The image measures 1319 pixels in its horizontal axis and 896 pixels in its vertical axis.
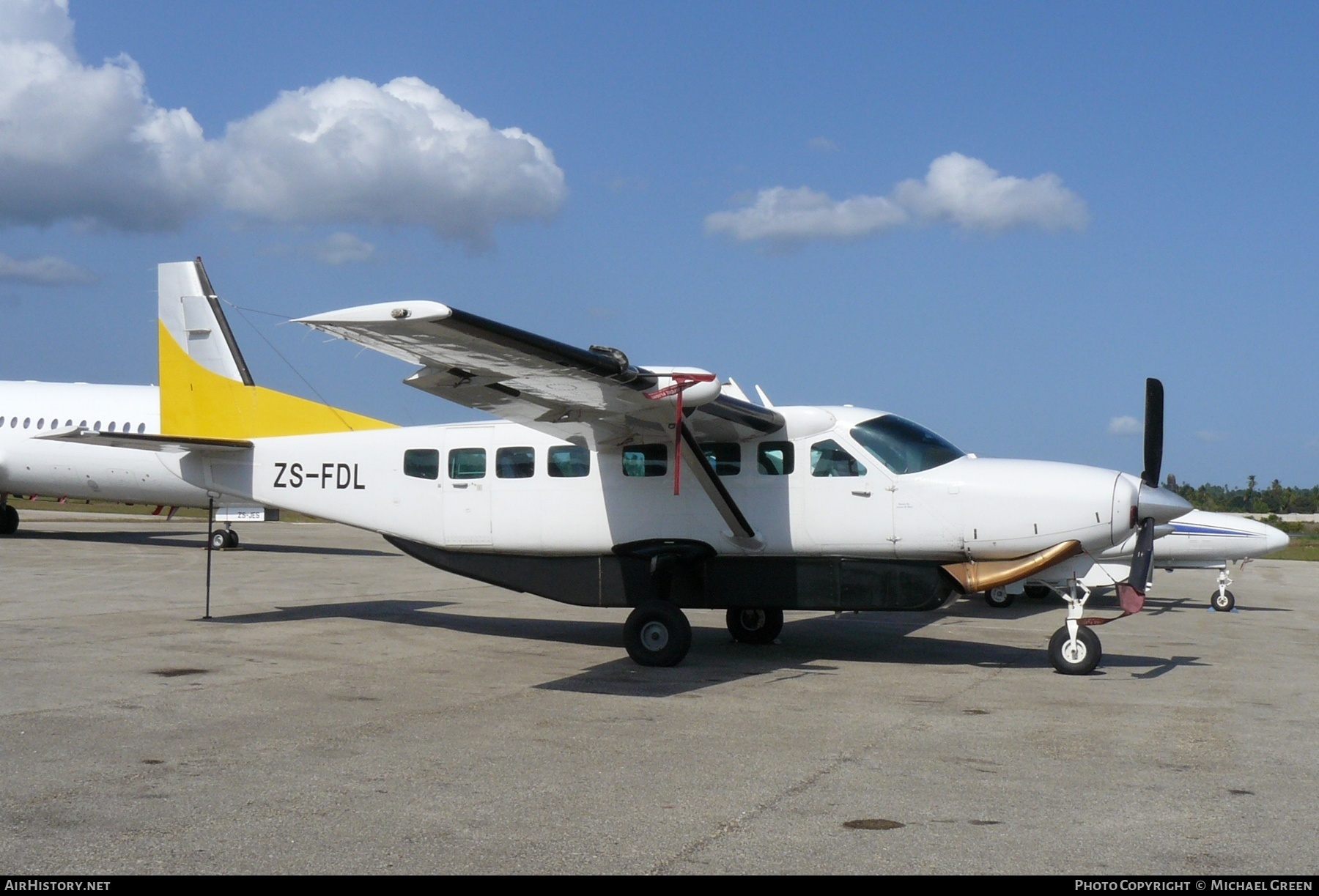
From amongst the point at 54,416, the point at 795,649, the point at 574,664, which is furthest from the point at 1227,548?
the point at 54,416

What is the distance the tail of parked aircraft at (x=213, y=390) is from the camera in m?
14.3

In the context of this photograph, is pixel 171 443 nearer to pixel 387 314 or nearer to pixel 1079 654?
pixel 387 314

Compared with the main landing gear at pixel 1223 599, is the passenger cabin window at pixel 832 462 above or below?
above

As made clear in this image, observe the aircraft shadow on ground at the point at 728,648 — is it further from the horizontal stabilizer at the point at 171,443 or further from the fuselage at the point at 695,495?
the horizontal stabilizer at the point at 171,443

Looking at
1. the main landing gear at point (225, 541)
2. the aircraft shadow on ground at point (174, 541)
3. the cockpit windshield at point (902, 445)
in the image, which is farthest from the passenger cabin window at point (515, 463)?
the main landing gear at point (225, 541)

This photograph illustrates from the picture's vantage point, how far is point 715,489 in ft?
34.9

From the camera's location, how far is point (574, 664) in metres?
10.8

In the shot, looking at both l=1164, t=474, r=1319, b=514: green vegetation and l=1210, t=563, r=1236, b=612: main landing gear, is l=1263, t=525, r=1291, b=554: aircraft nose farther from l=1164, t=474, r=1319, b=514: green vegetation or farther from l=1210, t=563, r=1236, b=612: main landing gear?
l=1164, t=474, r=1319, b=514: green vegetation

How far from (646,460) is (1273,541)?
13.7m

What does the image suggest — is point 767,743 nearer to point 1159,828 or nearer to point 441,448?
point 1159,828

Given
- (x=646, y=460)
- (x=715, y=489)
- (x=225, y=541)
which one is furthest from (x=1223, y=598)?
(x=225, y=541)

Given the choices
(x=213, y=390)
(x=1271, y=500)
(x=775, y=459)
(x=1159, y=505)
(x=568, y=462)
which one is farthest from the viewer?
(x=1271, y=500)

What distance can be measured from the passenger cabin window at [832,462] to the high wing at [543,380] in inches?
18.5

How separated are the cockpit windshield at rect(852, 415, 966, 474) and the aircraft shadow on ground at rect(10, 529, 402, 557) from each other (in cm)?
1750
